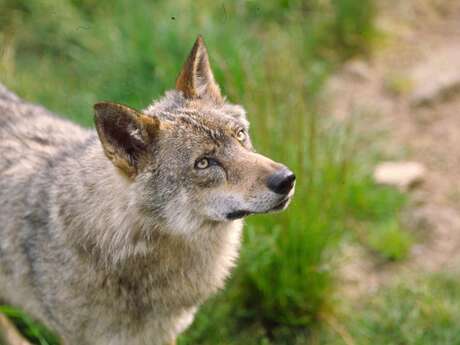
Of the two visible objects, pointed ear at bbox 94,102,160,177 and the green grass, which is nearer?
pointed ear at bbox 94,102,160,177

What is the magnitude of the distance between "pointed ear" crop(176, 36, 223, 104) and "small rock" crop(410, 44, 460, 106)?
11.5 feet

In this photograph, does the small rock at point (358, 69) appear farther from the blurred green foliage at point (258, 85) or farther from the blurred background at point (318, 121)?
the blurred green foliage at point (258, 85)

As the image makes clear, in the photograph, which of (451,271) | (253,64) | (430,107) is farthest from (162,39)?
(451,271)

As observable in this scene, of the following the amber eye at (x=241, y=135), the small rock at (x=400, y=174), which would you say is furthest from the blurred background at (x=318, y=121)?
the amber eye at (x=241, y=135)

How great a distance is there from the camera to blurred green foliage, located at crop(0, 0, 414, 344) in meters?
4.83

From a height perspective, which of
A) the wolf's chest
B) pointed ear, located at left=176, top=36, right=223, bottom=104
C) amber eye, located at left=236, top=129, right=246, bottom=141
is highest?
pointed ear, located at left=176, top=36, right=223, bottom=104

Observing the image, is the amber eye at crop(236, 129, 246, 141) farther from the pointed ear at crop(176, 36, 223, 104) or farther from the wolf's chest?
the wolf's chest

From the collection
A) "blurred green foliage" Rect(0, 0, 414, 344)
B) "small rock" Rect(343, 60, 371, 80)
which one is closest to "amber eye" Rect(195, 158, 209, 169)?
"blurred green foliage" Rect(0, 0, 414, 344)

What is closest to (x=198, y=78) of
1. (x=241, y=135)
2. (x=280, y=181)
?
(x=241, y=135)

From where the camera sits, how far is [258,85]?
5.52 metres

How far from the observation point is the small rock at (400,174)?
6.07 metres

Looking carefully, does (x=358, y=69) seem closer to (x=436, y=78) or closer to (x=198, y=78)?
(x=436, y=78)

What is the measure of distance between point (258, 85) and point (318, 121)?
2.39 ft

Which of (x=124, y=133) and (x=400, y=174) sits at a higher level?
(x=400, y=174)
